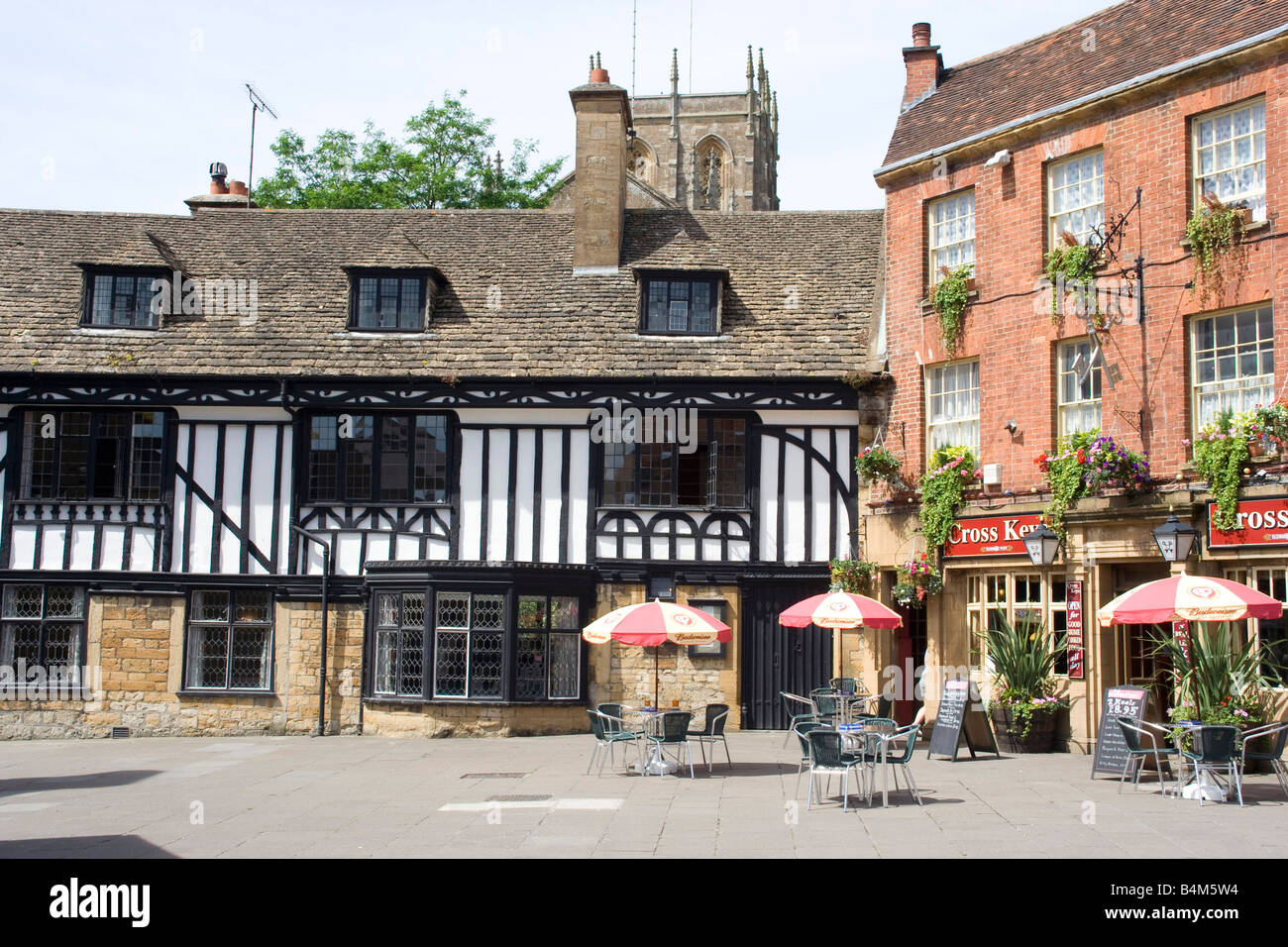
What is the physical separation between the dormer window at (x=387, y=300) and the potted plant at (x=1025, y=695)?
11.1m

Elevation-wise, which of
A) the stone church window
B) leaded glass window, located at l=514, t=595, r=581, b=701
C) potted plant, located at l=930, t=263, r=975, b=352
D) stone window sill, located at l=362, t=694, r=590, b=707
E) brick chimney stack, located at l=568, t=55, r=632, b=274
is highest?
the stone church window

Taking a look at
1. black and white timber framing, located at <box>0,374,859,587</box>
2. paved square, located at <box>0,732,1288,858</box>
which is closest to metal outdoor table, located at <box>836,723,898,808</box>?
paved square, located at <box>0,732,1288,858</box>

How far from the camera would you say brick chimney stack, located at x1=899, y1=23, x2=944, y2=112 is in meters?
21.0

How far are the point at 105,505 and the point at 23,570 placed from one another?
63.4 inches

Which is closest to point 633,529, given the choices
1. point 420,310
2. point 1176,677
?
point 420,310

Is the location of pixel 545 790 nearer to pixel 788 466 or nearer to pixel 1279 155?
pixel 788 466

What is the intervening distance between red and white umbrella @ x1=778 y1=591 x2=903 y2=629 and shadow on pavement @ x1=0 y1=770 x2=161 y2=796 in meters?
8.32

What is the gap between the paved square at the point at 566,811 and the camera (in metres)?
10.3

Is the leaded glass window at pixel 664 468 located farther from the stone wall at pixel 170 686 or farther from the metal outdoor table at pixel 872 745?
the metal outdoor table at pixel 872 745

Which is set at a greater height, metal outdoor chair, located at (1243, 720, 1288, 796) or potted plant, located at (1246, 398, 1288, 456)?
potted plant, located at (1246, 398, 1288, 456)

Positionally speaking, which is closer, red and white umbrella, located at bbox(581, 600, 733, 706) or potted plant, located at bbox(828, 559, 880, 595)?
red and white umbrella, located at bbox(581, 600, 733, 706)

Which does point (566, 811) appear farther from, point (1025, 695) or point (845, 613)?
point (1025, 695)

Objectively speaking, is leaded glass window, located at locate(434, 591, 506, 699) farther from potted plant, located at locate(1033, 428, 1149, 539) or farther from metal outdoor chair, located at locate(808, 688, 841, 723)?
potted plant, located at locate(1033, 428, 1149, 539)

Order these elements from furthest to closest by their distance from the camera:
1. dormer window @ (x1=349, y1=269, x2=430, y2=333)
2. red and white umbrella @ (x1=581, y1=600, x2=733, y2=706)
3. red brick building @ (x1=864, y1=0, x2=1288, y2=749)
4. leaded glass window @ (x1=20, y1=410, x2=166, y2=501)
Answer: dormer window @ (x1=349, y1=269, x2=430, y2=333) < leaded glass window @ (x1=20, y1=410, x2=166, y2=501) < red brick building @ (x1=864, y1=0, x2=1288, y2=749) < red and white umbrella @ (x1=581, y1=600, x2=733, y2=706)
